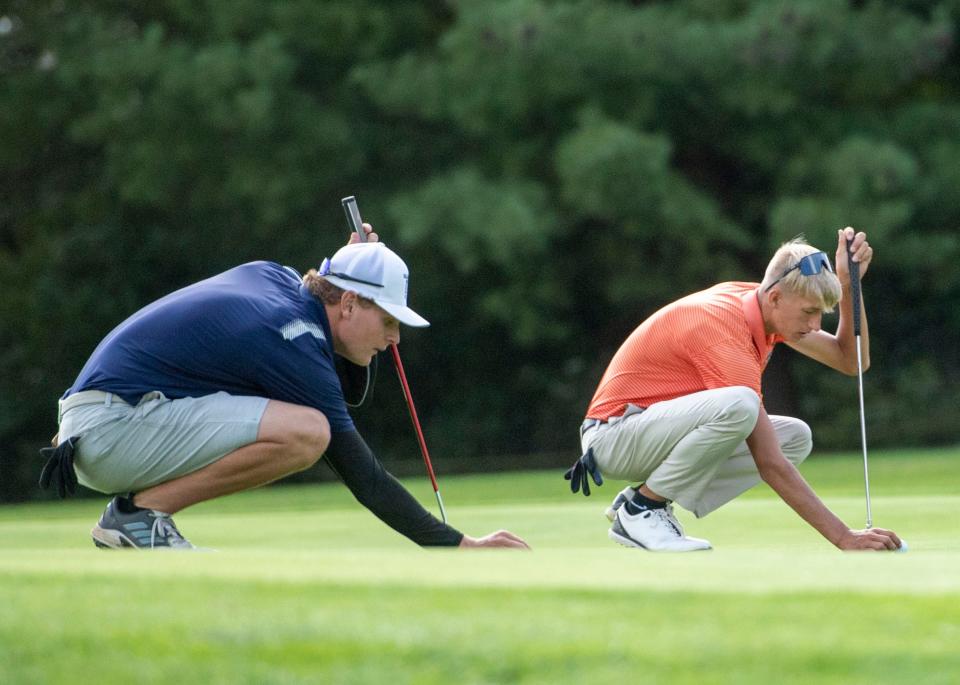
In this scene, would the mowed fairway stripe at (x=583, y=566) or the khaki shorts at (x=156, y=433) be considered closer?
the mowed fairway stripe at (x=583, y=566)

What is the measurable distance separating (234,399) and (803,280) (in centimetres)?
200

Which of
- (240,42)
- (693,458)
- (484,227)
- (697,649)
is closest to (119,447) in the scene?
(693,458)

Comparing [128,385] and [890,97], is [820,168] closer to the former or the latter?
[890,97]

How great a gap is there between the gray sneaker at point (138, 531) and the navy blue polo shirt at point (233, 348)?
387 millimetres

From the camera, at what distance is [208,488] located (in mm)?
5488


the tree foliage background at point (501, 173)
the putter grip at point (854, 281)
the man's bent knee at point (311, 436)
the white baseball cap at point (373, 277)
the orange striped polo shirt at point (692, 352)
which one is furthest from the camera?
the tree foliage background at point (501, 173)

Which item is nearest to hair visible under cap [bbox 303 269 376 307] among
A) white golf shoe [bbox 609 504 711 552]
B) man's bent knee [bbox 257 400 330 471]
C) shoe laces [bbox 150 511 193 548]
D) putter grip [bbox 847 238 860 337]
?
man's bent knee [bbox 257 400 330 471]

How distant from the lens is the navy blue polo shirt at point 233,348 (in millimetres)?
5262

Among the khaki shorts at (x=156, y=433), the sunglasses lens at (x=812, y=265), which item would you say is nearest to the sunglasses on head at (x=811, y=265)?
the sunglasses lens at (x=812, y=265)

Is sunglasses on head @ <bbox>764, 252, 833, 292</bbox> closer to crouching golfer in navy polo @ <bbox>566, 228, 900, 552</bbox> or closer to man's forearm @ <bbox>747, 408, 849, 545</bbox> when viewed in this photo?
crouching golfer in navy polo @ <bbox>566, 228, 900, 552</bbox>

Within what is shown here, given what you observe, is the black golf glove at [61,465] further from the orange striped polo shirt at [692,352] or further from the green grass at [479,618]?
the orange striped polo shirt at [692,352]

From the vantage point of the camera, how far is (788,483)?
5531 mm

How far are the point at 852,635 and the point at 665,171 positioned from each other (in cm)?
1434

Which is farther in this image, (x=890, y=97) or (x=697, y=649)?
(x=890, y=97)
